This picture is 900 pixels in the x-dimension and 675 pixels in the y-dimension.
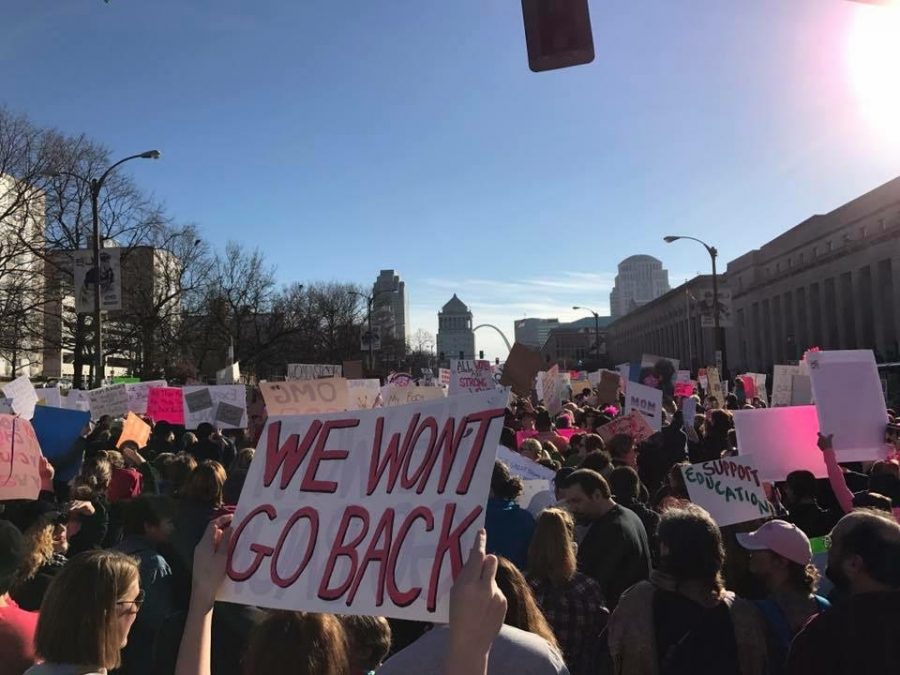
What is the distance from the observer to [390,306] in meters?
102

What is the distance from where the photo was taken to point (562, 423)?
1278 cm

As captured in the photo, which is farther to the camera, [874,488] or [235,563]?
[874,488]

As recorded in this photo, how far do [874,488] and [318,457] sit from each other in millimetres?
4857

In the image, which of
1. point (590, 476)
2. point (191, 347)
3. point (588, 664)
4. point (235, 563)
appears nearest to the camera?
point (235, 563)

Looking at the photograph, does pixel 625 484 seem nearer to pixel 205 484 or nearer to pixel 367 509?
pixel 205 484

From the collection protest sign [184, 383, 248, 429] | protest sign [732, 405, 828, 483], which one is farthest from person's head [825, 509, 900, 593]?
protest sign [184, 383, 248, 429]

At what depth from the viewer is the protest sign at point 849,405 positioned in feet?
23.5

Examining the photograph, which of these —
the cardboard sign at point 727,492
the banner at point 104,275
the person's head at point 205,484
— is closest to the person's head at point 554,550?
the cardboard sign at point 727,492

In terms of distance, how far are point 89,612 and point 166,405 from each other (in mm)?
13046

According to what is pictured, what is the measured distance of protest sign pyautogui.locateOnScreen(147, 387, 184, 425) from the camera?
48.3ft

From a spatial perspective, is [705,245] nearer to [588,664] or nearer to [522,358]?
[522,358]

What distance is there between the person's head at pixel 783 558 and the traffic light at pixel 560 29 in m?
2.69

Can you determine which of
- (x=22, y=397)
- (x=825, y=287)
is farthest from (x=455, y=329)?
(x=22, y=397)

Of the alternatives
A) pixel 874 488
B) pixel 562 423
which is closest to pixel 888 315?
pixel 562 423
